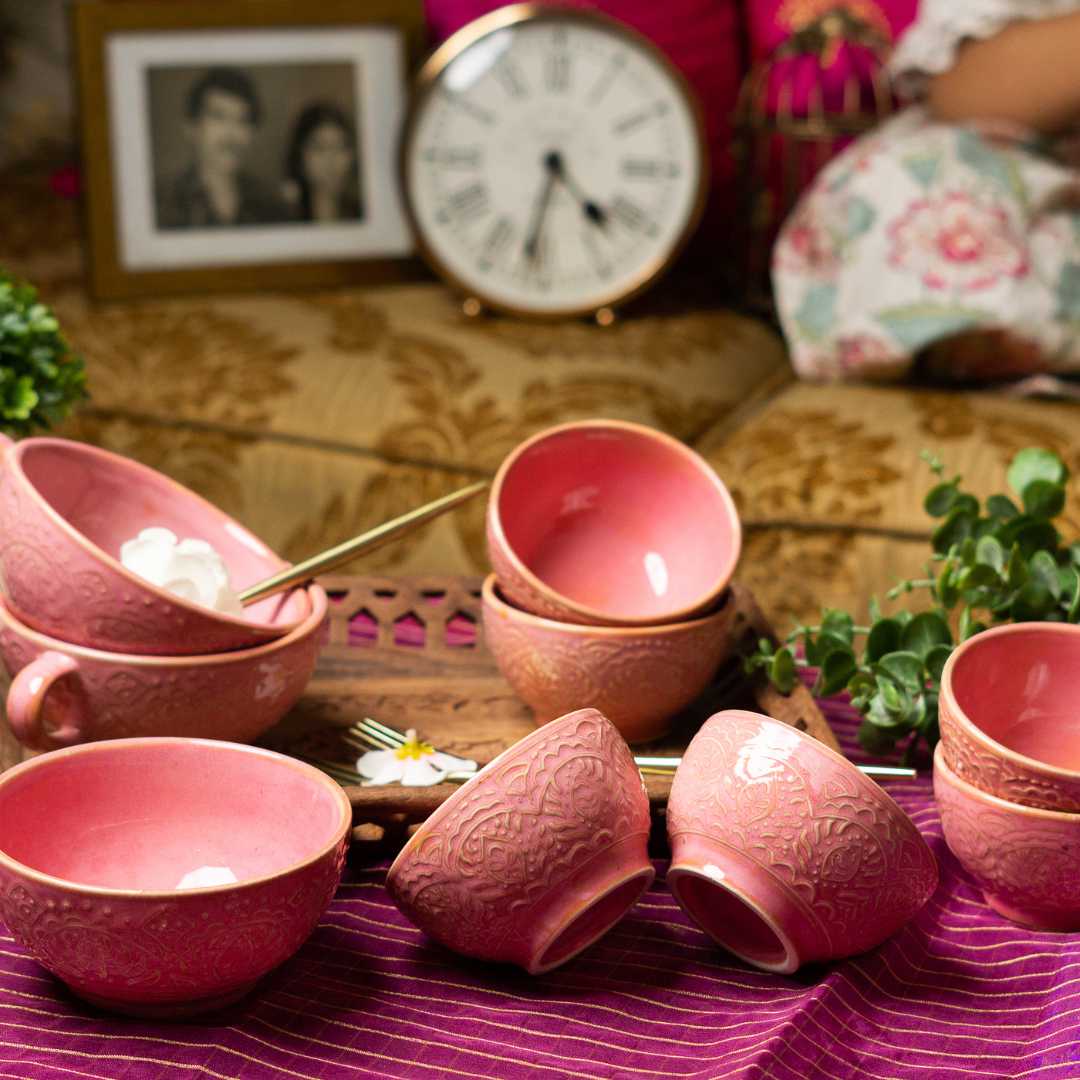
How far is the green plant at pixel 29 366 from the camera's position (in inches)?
40.3

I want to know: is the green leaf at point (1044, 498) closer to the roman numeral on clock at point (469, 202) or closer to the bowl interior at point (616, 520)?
the bowl interior at point (616, 520)

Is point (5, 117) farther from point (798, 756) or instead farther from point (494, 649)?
point (798, 756)

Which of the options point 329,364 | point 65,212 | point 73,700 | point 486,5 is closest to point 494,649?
point 73,700

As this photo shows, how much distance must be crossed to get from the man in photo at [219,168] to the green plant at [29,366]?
103 cm

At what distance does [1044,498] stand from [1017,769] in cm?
28

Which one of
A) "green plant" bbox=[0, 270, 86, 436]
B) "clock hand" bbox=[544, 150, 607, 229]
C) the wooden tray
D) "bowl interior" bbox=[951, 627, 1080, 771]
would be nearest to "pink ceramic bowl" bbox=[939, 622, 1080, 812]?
"bowl interior" bbox=[951, 627, 1080, 771]

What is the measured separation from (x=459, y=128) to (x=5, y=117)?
2.40ft

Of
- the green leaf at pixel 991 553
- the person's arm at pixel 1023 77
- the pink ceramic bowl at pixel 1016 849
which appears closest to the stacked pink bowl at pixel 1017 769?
the pink ceramic bowl at pixel 1016 849

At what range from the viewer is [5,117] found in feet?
7.14

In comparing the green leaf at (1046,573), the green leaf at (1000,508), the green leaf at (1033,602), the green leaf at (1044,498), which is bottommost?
the green leaf at (1033,602)

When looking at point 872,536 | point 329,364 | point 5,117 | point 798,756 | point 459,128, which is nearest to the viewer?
point 798,756

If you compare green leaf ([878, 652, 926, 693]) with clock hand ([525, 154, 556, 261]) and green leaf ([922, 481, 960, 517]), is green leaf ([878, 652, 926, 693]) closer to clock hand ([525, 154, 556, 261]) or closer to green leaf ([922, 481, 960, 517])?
green leaf ([922, 481, 960, 517])

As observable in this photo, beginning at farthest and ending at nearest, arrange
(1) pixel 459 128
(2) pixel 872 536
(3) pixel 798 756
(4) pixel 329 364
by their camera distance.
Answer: (1) pixel 459 128 → (4) pixel 329 364 → (2) pixel 872 536 → (3) pixel 798 756

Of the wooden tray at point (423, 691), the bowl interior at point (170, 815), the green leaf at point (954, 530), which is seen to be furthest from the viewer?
the green leaf at point (954, 530)
